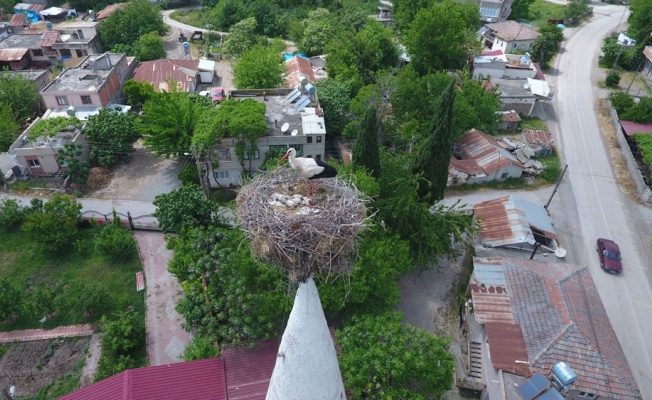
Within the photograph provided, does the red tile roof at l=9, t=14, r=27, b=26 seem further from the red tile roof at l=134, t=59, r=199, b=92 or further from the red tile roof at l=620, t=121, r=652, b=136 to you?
the red tile roof at l=620, t=121, r=652, b=136

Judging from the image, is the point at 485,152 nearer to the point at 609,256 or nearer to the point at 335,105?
the point at 609,256

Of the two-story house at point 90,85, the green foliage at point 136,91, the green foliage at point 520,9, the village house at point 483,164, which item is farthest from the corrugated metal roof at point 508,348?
the green foliage at point 520,9

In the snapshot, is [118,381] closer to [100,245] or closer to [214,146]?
[100,245]

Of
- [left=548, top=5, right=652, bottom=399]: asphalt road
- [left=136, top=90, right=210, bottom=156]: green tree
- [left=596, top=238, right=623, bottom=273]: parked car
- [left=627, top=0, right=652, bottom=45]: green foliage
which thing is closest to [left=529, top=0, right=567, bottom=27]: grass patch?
[left=627, top=0, right=652, bottom=45]: green foliage

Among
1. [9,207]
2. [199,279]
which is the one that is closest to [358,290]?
[199,279]

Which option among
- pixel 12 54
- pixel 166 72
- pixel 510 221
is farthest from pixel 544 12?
pixel 12 54
